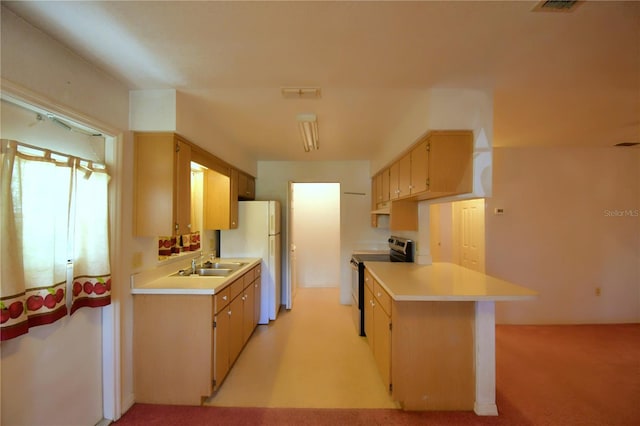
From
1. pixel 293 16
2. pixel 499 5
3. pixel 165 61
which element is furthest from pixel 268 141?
pixel 499 5

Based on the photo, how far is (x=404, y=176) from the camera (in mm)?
2553

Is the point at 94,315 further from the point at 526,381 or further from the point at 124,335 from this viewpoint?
the point at 526,381

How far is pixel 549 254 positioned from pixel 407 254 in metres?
2.17

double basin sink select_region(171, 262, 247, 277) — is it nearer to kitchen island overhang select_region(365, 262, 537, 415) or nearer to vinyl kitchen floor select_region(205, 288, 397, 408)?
vinyl kitchen floor select_region(205, 288, 397, 408)

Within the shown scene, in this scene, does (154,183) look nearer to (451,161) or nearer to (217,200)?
(217,200)

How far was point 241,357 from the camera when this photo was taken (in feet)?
8.53

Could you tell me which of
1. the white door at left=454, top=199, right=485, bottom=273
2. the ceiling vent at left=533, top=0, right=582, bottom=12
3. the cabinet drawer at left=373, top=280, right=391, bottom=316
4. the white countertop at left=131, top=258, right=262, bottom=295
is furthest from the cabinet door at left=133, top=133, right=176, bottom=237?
the white door at left=454, top=199, right=485, bottom=273

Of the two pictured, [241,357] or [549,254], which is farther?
[549,254]

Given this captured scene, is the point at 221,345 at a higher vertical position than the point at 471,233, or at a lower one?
lower

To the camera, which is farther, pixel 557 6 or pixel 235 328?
pixel 235 328

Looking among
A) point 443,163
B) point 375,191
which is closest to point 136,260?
point 443,163

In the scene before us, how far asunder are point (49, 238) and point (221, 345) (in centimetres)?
142

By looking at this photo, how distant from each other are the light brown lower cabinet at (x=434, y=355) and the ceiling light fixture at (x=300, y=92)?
1.77 m

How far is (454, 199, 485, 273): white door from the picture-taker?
346 centimetres
